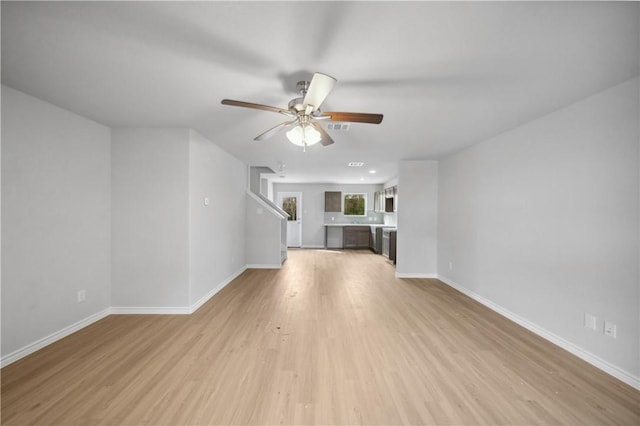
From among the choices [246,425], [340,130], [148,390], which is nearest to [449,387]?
[246,425]

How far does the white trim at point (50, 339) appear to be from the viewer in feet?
6.63

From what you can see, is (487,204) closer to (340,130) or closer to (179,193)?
(340,130)

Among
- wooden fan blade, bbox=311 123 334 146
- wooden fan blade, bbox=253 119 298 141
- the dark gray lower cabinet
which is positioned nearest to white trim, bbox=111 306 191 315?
wooden fan blade, bbox=253 119 298 141

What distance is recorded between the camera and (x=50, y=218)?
2326 mm

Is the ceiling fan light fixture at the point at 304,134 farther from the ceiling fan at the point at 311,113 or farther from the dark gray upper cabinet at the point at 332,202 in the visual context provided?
the dark gray upper cabinet at the point at 332,202

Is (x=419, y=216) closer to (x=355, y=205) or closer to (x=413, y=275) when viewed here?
(x=413, y=275)

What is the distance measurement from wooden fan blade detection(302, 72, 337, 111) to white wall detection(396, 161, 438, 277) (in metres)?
3.44

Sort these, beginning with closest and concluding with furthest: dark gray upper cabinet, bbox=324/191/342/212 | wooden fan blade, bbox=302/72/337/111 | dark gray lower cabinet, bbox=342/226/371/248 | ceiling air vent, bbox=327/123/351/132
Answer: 1. wooden fan blade, bbox=302/72/337/111
2. ceiling air vent, bbox=327/123/351/132
3. dark gray lower cabinet, bbox=342/226/371/248
4. dark gray upper cabinet, bbox=324/191/342/212

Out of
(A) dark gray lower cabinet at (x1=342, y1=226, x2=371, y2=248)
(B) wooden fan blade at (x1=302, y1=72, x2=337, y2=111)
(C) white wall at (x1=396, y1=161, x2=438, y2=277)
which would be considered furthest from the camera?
(A) dark gray lower cabinet at (x1=342, y1=226, x2=371, y2=248)

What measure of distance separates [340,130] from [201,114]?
1.59m

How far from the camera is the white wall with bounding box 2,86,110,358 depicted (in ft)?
6.68

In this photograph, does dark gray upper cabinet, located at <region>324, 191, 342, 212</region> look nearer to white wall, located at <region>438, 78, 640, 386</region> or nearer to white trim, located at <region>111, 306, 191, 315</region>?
white wall, located at <region>438, 78, 640, 386</region>

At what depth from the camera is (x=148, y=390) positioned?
1732 mm

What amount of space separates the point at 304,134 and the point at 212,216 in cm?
234
